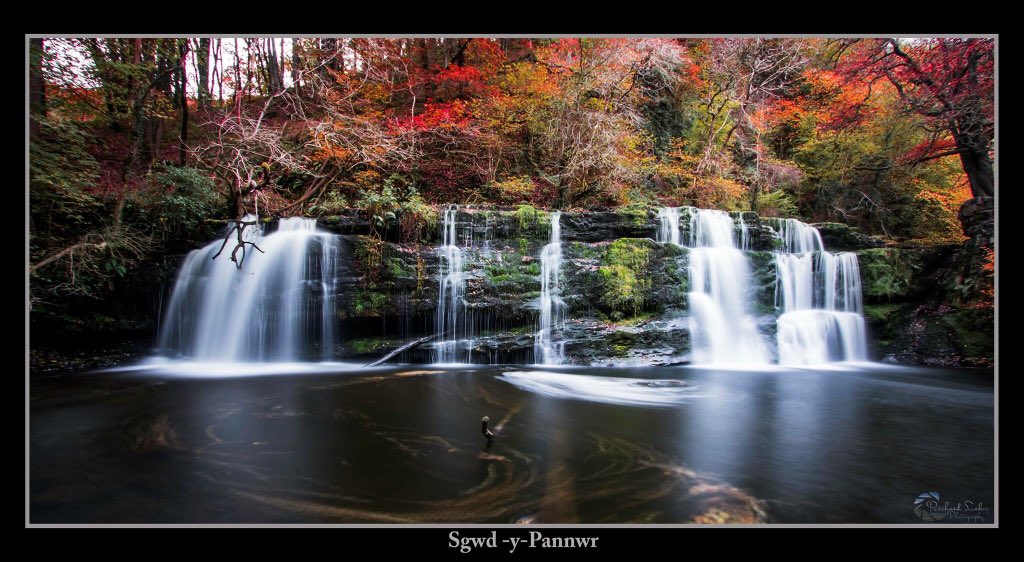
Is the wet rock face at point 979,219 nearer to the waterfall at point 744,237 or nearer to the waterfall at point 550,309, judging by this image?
the waterfall at point 744,237

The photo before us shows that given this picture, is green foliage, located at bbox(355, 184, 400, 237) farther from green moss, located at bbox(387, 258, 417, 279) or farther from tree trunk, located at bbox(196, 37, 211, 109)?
tree trunk, located at bbox(196, 37, 211, 109)

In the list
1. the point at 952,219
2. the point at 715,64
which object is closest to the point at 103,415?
the point at 715,64

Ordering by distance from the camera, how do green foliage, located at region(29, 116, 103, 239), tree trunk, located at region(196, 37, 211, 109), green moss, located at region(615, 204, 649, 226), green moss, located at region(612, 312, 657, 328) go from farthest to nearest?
1. tree trunk, located at region(196, 37, 211, 109)
2. green moss, located at region(615, 204, 649, 226)
3. green moss, located at region(612, 312, 657, 328)
4. green foliage, located at region(29, 116, 103, 239)

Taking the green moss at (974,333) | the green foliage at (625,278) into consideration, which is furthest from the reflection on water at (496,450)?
the green moss at (974,333)

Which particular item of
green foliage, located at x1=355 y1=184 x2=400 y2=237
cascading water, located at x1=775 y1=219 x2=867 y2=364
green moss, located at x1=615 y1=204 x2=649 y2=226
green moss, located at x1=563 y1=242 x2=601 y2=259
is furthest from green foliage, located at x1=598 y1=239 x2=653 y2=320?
green foliage, located at x1=355 y1=184 x2=400 y2=237

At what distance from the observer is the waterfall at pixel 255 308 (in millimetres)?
7254

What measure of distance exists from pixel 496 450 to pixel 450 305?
14.0ft

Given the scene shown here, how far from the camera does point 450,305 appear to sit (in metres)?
7.59

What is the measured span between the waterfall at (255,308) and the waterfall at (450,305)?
2.03m

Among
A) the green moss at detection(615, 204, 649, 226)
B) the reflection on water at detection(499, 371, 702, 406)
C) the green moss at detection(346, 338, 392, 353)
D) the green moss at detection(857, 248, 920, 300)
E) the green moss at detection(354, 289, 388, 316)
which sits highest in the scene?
the green moss at detection(615, 204, 649, 226)

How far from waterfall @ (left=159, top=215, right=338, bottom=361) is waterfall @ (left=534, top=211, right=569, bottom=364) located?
4.03 meters

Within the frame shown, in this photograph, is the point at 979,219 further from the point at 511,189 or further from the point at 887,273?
the point at 511,189

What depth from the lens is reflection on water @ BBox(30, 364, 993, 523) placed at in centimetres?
271

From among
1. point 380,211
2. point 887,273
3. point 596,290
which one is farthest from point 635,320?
point 887,273
